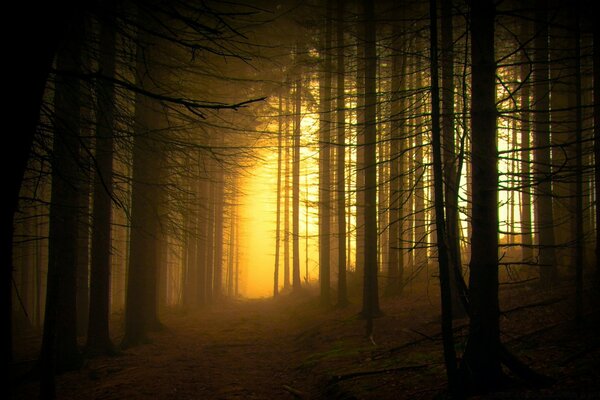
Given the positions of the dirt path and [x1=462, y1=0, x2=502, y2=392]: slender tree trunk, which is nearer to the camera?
[x1=462, y1=0, x2=502, y2=392]: slender tree trunk

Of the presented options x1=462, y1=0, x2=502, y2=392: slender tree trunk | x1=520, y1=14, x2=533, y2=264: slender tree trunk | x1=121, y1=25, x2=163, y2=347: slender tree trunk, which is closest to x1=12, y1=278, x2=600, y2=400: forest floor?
x1=462, y1=0, x2=502, y2=392: slender tree trunk

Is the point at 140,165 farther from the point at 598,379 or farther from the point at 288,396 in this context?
the point at 598,379

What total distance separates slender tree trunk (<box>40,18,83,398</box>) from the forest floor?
1.01 metres

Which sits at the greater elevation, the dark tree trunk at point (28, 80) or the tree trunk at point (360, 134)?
the tree trunk at point (360, 134)

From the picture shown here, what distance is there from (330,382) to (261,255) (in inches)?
2821

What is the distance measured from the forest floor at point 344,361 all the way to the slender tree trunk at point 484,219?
1.23 ft

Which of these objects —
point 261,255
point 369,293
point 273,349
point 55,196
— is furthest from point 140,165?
point 261,255

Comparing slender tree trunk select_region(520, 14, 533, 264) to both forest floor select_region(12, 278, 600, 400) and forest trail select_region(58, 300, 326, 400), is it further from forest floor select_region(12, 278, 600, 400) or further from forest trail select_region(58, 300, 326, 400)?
forest trail select_region(58, 300, 326, 400)

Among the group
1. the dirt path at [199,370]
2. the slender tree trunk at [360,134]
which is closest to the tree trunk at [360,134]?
the slender tree trunk at [360,134]

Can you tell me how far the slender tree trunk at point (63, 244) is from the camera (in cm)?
561

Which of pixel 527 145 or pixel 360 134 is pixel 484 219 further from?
pixel 527 145

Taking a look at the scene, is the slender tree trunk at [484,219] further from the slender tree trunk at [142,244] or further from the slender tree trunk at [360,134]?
the slender tree trunk at [142,244]

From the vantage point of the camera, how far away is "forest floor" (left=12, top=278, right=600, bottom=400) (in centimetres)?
530

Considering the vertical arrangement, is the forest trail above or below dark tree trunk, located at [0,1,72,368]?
below
